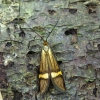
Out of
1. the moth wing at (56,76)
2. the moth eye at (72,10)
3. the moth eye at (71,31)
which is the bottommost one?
the moth wing at (56,76)

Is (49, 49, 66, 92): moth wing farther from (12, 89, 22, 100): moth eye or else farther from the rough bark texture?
(12, 89, 22, 100): moth eye

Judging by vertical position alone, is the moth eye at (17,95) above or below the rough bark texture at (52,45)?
below

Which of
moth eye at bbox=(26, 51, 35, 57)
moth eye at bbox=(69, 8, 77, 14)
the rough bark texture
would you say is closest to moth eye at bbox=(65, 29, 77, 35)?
the rough bark texture

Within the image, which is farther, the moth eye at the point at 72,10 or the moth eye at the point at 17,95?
the moth eye at the point at 17,95

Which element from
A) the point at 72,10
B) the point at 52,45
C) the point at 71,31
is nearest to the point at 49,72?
the point at 52,45

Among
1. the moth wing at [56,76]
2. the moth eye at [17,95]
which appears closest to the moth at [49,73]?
the moth wing at [56,76]

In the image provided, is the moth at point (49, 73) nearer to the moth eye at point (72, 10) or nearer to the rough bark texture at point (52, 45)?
the rough bark texture at point (52, 45)

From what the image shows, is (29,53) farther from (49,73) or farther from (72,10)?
(72,10)
